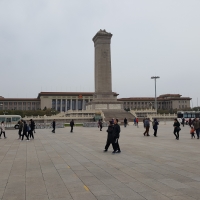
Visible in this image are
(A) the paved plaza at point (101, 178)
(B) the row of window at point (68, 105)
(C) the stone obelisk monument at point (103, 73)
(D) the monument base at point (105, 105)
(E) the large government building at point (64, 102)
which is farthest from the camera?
(B) the row of window at point (68, 105)

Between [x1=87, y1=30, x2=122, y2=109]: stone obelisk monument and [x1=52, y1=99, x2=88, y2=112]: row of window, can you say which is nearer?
[x1=87, y1=30, x2=122, y2=109]: stone obelisk monument

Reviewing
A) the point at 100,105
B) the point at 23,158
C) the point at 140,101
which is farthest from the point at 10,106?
the point at 23,158

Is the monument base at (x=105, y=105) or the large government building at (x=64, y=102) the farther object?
the large government building at (x=64, y=102)

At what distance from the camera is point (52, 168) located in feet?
27.9

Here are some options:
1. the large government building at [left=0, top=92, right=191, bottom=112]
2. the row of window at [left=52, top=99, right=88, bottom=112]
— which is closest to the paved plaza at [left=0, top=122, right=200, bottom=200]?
the large government building at [left=0, top=92, right=191, bottom=112]

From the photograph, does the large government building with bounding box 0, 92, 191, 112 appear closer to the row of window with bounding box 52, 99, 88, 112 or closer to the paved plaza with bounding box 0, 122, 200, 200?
the row of window with bounding box 52, 99, 88, 112

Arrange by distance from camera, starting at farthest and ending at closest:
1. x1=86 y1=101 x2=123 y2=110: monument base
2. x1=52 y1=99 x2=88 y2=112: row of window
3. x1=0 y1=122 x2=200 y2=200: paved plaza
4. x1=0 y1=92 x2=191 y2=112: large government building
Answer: x1=52 y1=99 x2=88 y2=112: row of window, x1=0 y1=92 x2=191 y2=112: large government building, x1=86 y1=101 x2=123 y2=110: monument base, x1=0 y1=122 x2=200 y2=200: paved plaza

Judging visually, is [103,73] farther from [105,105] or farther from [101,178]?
[101,178]

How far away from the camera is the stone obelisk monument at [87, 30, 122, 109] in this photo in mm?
64312

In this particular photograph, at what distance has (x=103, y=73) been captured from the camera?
2525 inches

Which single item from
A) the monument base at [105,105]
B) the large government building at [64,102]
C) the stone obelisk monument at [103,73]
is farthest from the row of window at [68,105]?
the stone obelisk monument at [103,73]

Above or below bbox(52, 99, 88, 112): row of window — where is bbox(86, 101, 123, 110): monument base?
below

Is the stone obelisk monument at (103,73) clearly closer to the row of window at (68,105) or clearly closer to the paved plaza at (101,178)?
the row of window at (68,105)

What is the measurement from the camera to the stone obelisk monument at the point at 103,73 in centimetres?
6431
